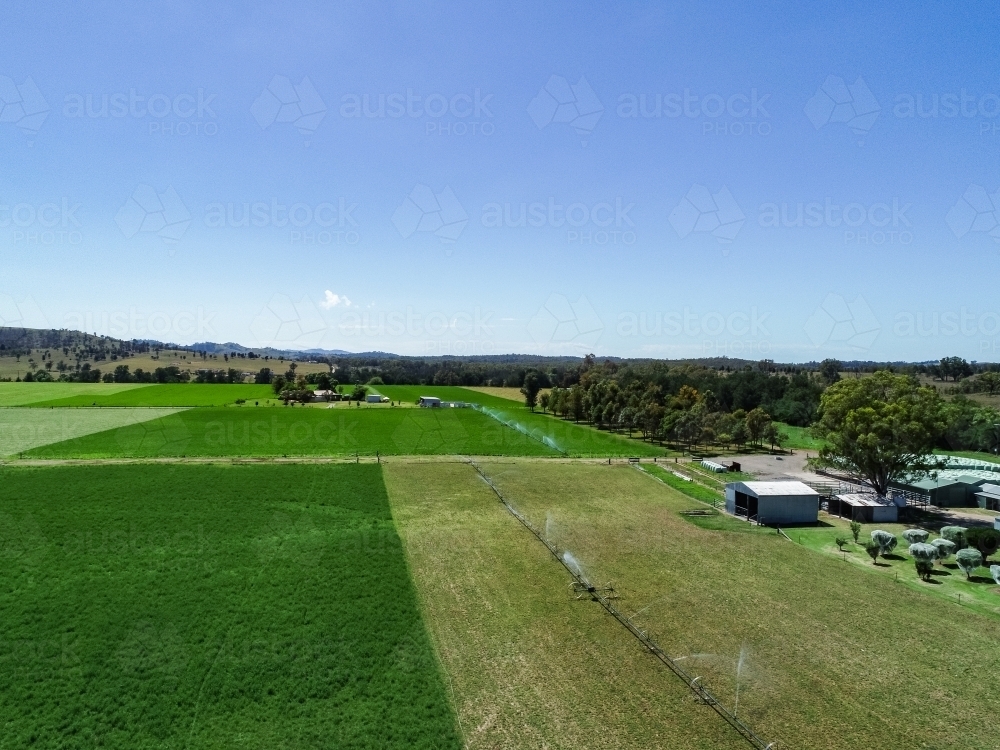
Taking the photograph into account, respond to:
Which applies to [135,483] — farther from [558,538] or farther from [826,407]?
[826,407]

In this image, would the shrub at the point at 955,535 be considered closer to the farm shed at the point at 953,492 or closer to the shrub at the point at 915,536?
the shrub at the point at 915,536

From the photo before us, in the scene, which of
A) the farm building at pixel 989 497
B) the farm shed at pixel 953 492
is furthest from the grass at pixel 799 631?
the farm building at pixel 989 497

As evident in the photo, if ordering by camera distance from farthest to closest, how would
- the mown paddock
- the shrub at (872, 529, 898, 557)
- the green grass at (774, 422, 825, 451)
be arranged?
the green grass at (774, 422, 825, 451), the shrub at (872, 529, 898, 557), the mown paddock

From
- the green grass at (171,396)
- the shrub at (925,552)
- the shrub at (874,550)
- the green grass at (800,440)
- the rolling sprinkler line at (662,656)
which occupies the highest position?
the green grass at (171,396)

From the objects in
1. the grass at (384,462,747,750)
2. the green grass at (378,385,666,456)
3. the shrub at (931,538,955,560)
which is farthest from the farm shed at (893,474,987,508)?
the grass at (384,462,747,750)

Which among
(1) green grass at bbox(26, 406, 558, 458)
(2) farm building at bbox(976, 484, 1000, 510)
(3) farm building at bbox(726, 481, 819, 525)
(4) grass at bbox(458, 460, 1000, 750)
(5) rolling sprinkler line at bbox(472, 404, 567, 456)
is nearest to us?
(4) grass at bbox(458, 460, 1000, 750)

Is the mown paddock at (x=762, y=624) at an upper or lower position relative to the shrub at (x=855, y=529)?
lower

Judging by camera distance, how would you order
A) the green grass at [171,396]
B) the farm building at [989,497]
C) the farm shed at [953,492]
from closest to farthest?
1. the farm building at [989,497]
2. the farm shed at [953,492]
3. the green grass at [171,396]

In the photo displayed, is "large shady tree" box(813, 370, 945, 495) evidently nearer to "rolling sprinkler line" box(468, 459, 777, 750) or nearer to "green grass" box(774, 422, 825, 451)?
"rolling sprinkler line" box(468, 459, 777, 750)
